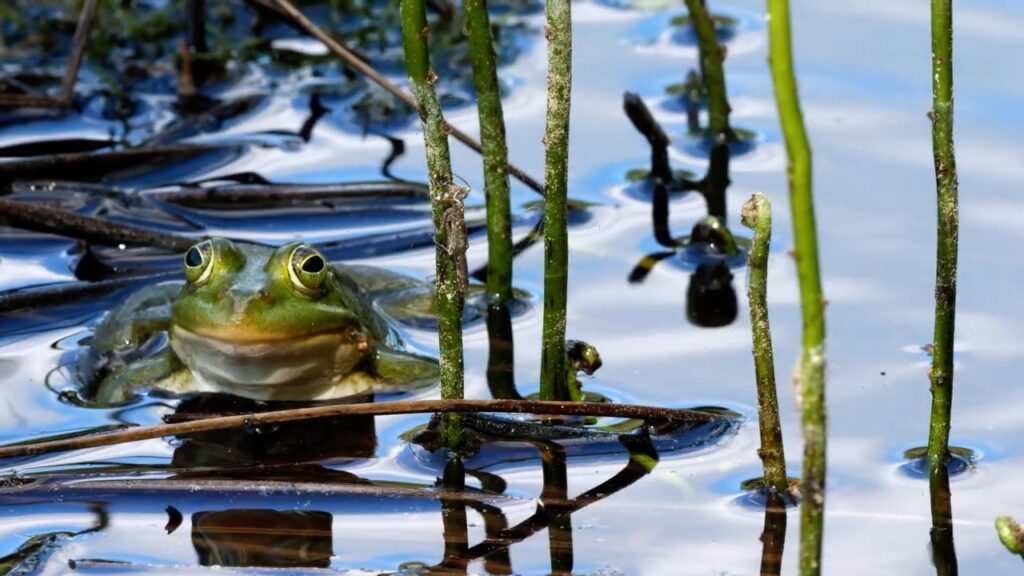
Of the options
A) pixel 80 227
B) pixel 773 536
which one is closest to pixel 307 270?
pixel 80 227

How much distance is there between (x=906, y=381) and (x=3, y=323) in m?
3.22

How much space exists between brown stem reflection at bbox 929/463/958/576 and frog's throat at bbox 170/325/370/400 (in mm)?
1982

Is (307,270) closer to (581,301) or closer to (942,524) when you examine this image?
(581,301)

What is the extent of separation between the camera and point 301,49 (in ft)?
27.6

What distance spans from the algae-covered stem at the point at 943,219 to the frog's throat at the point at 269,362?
79.9 inches

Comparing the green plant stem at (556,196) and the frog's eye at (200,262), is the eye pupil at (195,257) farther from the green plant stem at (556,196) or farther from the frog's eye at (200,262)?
the green plant stem at (556,196)

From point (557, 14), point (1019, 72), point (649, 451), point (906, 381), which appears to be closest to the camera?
point (557, 14)

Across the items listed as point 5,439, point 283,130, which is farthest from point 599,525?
point 283,130

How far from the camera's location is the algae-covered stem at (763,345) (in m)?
3.24

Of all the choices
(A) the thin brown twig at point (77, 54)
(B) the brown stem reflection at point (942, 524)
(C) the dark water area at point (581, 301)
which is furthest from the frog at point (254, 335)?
(A) the thin brown twig at point (77, 54)

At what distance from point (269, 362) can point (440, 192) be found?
137 cm

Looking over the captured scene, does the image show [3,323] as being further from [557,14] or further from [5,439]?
[557,14]

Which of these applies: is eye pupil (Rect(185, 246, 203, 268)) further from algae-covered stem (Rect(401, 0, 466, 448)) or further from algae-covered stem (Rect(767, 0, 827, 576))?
algae-covered stem (Rect(767, 0, 827, 576))

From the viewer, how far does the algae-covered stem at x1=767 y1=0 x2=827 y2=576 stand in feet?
7.34
